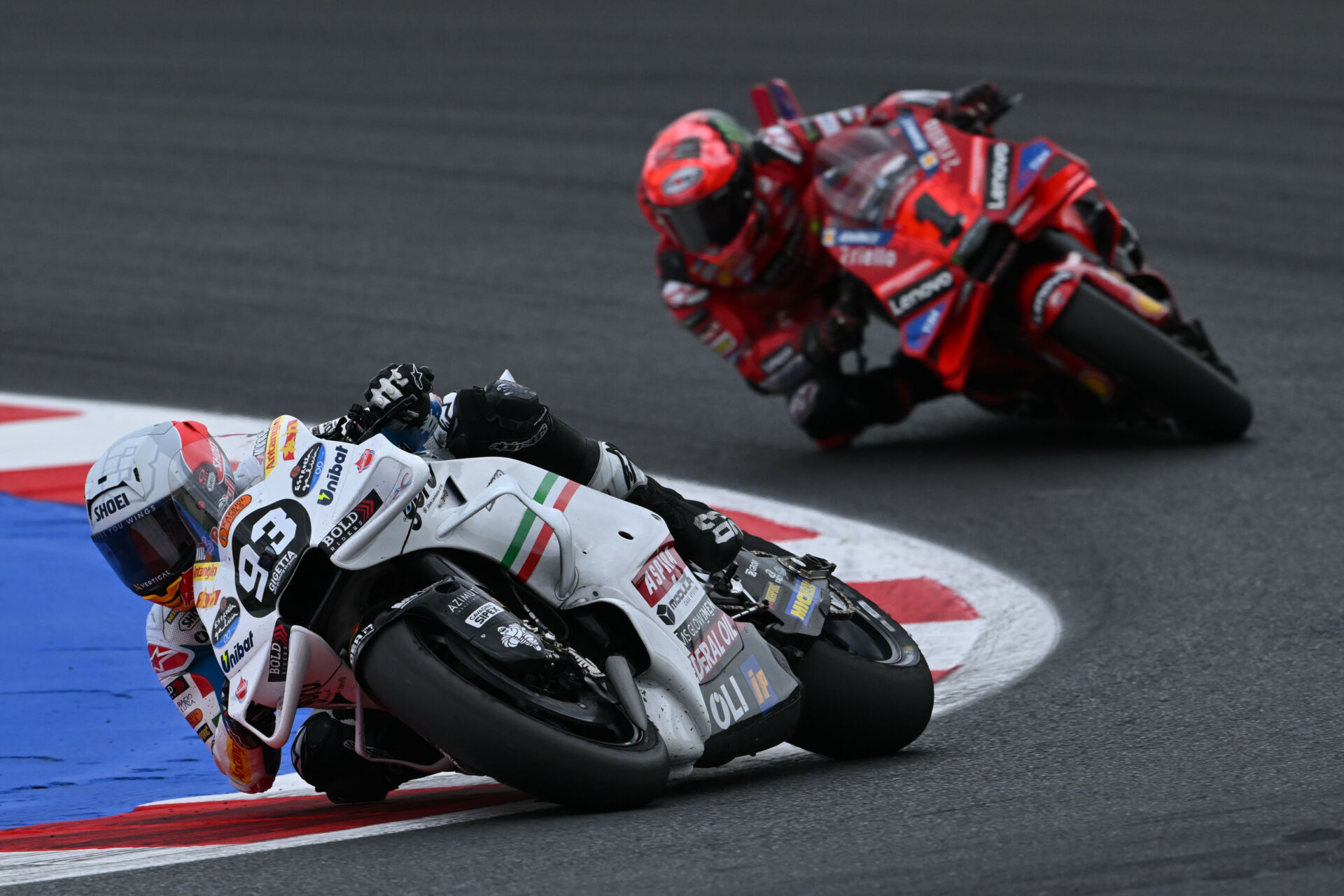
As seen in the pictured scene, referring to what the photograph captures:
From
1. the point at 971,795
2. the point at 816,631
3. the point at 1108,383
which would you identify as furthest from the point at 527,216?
the point at 971,795

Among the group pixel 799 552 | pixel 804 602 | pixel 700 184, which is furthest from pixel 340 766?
pixel 700 184

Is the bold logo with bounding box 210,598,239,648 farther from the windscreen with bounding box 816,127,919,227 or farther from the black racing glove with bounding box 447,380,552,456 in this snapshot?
the windscreen with bounding box 816,127,919,227

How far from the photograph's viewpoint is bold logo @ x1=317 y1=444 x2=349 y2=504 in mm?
3795

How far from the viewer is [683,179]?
753 cm

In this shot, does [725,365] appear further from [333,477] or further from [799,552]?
[333,477]

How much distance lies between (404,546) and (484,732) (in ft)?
1.54

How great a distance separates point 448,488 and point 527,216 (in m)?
8.53

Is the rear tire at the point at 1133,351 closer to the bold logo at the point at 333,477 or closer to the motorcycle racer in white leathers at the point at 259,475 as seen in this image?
the motorcycle racer in white leathers at the point at 259,475

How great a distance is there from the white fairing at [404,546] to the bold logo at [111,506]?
24cm

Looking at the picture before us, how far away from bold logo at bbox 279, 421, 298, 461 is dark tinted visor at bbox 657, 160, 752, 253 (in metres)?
3.73

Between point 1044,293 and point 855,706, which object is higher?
point 855,706

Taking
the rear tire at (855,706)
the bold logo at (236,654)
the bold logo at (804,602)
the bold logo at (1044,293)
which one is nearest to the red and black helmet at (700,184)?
the bold logo at (1044,293)

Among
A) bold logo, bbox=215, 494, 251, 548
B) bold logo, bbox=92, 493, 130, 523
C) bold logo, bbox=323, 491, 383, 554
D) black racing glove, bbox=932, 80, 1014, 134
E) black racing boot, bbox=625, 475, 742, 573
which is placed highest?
bold logo, bbox=323, 491, 383, 554

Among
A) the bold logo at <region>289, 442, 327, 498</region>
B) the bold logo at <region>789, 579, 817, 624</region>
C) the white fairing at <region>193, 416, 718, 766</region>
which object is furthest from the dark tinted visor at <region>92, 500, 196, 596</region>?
the bold logo at <region>789, 579, 817, 624</region>
